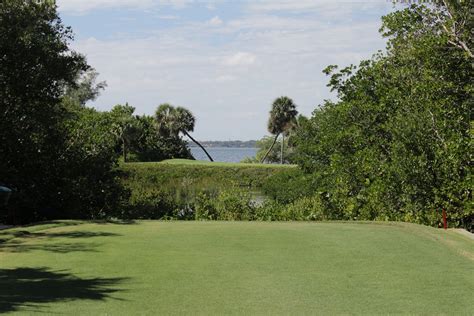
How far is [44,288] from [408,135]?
511 inches

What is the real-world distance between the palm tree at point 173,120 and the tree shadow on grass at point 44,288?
213 ft

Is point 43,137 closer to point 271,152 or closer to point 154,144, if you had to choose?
point 154,144

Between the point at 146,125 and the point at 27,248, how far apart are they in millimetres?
60176

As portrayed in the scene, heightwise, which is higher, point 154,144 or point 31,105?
point 154,144

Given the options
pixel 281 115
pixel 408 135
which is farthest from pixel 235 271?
pixel 281 115

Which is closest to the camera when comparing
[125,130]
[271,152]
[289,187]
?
[289,187]

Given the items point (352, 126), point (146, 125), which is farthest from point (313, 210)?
point (146, 125)

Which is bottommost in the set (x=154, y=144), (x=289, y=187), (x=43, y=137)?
(x=289, y=187)

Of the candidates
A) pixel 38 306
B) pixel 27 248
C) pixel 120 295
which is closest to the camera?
pixel 38 306

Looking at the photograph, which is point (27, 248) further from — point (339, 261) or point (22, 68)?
point (22, 68)

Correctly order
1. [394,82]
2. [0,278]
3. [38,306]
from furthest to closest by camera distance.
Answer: [394,82]
[0,278]
[38,306]

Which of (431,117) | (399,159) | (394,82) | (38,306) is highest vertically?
(394,82)

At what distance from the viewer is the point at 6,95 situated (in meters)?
19.3

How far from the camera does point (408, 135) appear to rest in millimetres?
17875
